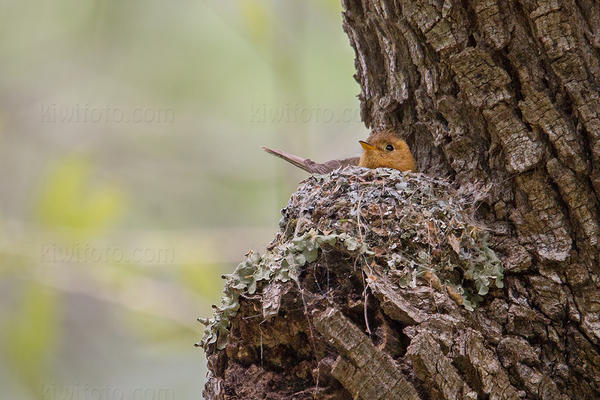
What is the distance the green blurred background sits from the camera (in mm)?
6051

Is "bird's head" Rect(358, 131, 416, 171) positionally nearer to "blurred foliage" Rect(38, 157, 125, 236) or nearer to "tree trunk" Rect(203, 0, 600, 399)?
"tree trunk" Rect(203, 0, 600, 399)

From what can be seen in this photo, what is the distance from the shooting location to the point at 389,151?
4.45 metres

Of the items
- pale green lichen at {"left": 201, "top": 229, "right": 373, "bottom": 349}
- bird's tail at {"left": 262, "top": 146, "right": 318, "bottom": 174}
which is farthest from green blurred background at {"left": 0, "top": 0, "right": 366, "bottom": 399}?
pale green lichen at {"left": 201, "top": 229, "right": 373, "bottom": 349}

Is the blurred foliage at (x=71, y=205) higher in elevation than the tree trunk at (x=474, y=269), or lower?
higher

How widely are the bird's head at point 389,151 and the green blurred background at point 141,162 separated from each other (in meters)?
1.37

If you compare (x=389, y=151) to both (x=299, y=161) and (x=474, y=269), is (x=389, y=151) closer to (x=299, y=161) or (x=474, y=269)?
(x=299, y=161)

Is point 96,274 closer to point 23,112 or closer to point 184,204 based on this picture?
point 184,204

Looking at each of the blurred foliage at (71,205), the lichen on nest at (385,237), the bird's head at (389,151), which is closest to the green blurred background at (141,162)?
the blurred foliage at (71,205)

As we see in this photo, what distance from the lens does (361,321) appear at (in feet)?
9.50

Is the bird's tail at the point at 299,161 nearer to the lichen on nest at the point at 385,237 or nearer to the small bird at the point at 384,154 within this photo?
the small bird at the point at 384,154

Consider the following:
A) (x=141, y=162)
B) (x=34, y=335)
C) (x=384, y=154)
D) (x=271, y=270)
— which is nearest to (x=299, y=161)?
(x=384, y=154)

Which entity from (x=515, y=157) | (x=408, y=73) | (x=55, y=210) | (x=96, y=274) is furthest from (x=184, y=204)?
(x=515, y=157)

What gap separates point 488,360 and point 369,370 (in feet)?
1.73

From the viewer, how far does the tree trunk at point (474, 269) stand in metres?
2.71
